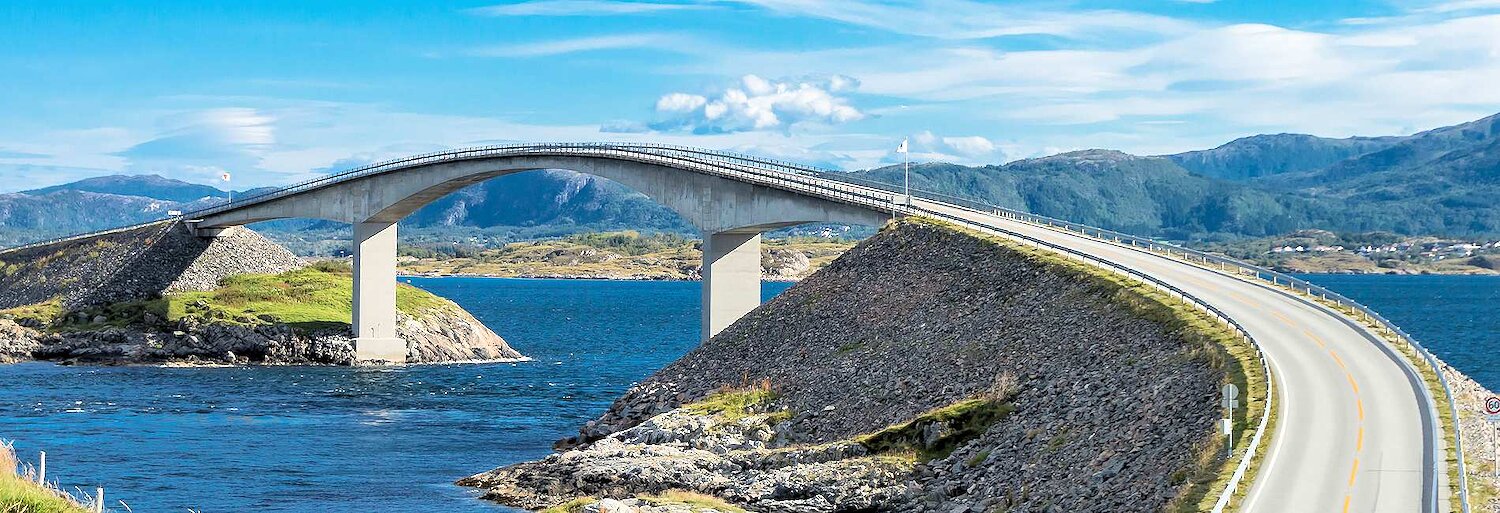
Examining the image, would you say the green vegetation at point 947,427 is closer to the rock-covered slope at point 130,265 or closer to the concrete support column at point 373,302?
the concrete support column at point 373,302

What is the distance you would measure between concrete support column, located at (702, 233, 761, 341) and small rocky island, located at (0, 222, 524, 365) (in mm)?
36482

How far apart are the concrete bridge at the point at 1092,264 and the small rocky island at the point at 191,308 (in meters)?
3.46

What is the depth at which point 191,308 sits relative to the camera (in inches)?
4574

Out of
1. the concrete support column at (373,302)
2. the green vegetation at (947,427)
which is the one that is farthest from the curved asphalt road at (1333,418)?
the concrete support column at (373,302)

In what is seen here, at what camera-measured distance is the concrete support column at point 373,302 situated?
112438mm

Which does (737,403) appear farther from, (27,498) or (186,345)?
(186,345)

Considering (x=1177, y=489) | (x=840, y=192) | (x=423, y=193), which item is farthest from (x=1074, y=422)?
(x=423, y=193)

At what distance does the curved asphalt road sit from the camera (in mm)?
33500

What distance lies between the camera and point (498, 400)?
88875 mm

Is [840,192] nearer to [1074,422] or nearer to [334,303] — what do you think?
[1074,422]

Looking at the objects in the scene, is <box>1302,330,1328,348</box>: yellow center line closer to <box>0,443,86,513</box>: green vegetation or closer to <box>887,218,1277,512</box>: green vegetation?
<box>887,218,1277,512</box>: green vegetation

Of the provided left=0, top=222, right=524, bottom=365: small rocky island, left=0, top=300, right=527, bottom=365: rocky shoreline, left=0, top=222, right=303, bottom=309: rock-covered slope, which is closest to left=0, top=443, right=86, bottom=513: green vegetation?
left=0, top=300, right=527, bottom=365: rocky shoreline

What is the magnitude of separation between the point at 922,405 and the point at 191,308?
75805mm

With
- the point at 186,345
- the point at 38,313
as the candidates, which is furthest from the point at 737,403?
the point at 38,313
